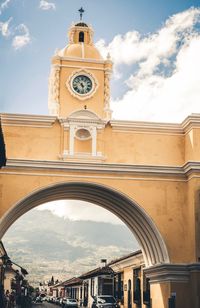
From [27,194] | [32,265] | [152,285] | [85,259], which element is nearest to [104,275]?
[152,285]

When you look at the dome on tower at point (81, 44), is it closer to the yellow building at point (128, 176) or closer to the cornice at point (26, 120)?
the yellow building at point (128, 176)

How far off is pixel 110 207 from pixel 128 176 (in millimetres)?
2251

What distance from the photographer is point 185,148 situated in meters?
22.9

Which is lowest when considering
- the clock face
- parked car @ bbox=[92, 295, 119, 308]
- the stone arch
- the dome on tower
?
parked car @ bbox=[92, 295, 119, 308]

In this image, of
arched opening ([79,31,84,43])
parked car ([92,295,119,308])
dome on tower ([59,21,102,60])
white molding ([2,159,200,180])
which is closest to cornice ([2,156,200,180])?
white molding ([2,159,200,180])

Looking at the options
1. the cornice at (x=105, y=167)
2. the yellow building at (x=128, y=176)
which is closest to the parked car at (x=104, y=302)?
the yellow building at (x=128, y=176)

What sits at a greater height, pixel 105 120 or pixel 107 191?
pixel 105 120

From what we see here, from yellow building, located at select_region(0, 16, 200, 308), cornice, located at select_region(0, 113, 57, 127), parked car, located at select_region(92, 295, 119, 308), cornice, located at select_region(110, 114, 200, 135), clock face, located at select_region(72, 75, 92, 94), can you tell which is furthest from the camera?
parked car, located at select_region(92, 295, 119, 308)

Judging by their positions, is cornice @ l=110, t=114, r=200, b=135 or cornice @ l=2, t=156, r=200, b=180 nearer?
cornice @ l=2, t=156, r=200, b=180

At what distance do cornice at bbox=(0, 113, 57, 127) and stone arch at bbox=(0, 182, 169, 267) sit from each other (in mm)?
2471

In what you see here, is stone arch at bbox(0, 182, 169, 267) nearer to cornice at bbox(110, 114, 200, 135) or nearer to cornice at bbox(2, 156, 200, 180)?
cornice at bbox(2, 156, 200, 180)

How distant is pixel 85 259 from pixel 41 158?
15065cm

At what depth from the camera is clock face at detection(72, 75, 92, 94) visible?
24219 millimetres

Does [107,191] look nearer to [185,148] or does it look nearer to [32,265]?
[185,148]
